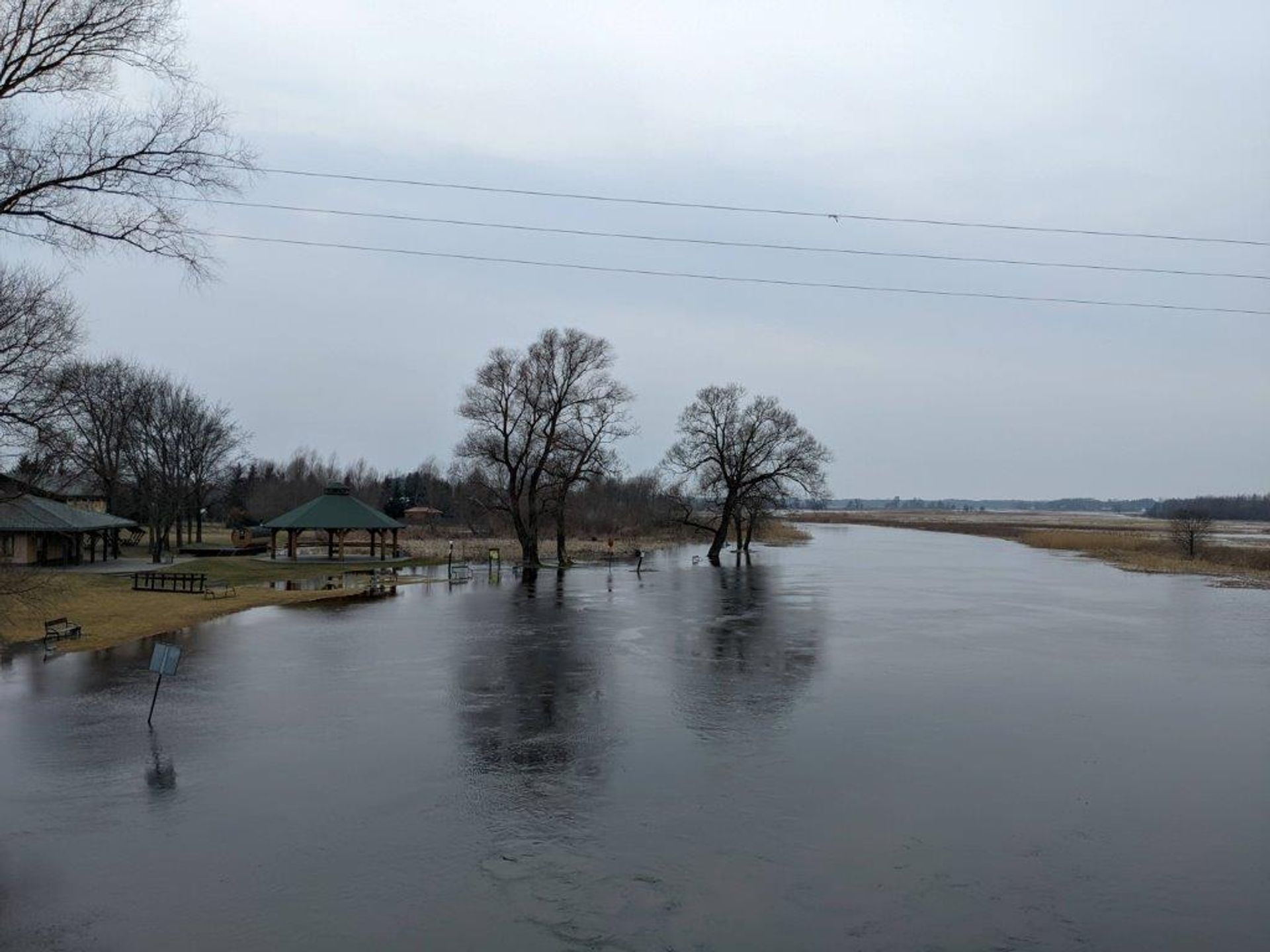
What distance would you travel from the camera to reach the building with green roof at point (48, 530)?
117ft

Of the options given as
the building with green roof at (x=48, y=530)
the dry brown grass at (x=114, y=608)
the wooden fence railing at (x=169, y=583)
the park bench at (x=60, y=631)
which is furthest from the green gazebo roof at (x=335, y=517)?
the park bench at (x=60, y=631)

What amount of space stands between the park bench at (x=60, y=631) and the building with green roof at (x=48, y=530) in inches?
570

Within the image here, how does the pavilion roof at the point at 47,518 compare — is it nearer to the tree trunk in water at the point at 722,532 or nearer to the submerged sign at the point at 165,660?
the submerged sign at the point at 165,660

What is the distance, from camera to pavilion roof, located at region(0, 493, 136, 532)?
35.2 m

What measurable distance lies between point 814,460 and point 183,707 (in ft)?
141

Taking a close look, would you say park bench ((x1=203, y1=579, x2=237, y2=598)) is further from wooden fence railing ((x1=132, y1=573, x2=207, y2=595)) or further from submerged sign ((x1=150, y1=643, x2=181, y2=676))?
submerged sign ((x1=150, y1=643, x2=181, y2=676))

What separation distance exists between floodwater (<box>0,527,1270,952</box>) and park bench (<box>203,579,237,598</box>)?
8226 mm

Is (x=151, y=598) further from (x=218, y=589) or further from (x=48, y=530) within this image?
(x=48, y=530)

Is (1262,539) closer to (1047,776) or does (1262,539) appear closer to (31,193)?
(1047,776)

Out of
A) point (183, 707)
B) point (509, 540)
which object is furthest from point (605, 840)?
point (509, 540)

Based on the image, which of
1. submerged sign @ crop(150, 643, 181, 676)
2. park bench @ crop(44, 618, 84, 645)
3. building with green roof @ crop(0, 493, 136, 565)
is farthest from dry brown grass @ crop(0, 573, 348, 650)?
submerged sign @ crop(150, 643, 181, 676)

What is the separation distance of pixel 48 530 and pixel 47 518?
175 inches

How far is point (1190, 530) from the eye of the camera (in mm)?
53531

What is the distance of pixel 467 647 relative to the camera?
19.6m
